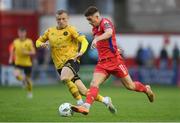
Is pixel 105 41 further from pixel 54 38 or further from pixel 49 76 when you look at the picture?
pixel 49 76

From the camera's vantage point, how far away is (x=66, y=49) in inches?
736

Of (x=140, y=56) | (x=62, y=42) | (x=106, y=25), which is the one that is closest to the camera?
(x=106, y=25)

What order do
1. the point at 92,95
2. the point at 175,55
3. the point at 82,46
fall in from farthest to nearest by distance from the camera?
the point at 175,55
the point at 82,46
the point at 92,95

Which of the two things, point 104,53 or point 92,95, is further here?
point 104,53

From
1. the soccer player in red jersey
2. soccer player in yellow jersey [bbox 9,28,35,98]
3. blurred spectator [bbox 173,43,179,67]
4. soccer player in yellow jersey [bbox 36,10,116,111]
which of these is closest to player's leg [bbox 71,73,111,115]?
the soccer player in red jersey

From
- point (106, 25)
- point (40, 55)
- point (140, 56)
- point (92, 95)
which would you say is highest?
point (106, 25)

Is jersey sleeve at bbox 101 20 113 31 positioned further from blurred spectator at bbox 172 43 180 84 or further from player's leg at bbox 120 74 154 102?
blurred spectator at bbox 172 43 180 84

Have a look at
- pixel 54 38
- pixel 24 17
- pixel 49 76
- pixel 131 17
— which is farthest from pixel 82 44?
pixel 131 17

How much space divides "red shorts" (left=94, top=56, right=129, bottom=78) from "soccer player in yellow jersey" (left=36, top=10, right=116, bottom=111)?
1.32m

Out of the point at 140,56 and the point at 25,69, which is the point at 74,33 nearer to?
the point at 25,69

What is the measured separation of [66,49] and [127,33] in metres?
25.8

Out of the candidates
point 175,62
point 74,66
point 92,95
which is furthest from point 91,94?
point 175,62

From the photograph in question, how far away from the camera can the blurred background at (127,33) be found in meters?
39.8

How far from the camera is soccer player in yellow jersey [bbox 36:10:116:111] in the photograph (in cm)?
1819
